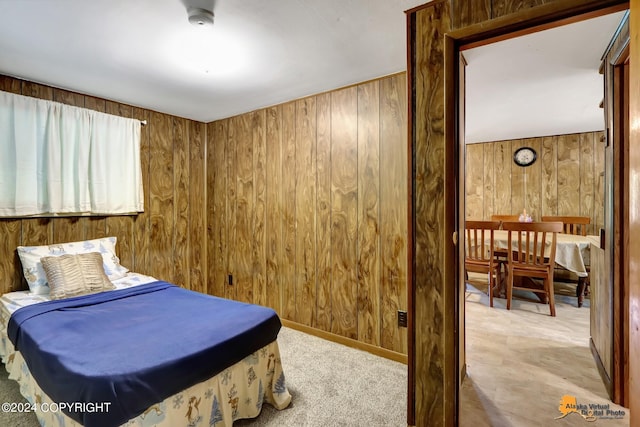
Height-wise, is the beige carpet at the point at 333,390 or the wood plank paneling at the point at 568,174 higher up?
the wood plank paneling at the point at 568,174

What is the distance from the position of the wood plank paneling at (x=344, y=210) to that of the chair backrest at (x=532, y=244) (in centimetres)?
198

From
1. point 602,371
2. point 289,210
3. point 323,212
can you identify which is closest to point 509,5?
point 323,212

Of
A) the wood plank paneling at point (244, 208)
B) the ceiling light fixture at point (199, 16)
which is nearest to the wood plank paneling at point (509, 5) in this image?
the ceiling light fixture at point (199, 16)

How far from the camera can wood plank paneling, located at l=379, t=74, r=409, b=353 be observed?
2.39 metres

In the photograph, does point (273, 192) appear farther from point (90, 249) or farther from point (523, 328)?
point (523, 328)

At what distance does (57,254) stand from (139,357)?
175 centimetres

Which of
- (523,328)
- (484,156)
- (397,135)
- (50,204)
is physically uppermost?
(484,156)

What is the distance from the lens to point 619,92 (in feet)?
6.13

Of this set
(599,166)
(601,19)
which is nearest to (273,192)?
(601,19)

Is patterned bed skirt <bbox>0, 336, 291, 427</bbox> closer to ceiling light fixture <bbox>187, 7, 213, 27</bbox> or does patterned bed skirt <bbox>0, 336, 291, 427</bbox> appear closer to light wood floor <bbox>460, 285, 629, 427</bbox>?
light wood floor <bbox>460, 285, 629, 427</bbox>

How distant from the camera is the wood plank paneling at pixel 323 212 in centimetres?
280

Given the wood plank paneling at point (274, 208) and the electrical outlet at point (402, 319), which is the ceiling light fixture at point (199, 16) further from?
the electrical outlet at point (402, 319)

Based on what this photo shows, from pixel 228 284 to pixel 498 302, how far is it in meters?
3.27

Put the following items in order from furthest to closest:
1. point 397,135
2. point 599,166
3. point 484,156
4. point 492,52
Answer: point 484,156
point 599,166
point 397,135
point 492,52
